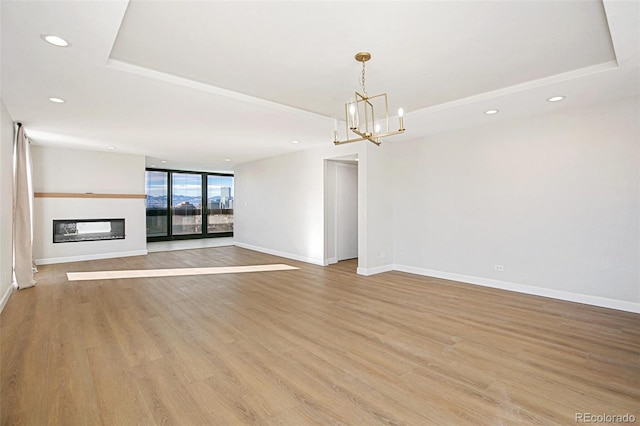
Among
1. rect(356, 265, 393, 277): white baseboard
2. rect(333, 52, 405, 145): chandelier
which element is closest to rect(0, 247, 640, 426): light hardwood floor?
rect(356, 265, 393, 277): white baseboard

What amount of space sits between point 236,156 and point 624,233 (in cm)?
764

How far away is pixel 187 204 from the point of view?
11625mm

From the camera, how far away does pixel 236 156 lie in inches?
331

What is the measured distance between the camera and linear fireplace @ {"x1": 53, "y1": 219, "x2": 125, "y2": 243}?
23.7 feet

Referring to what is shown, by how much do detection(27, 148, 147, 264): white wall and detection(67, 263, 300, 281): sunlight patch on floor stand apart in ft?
5.45

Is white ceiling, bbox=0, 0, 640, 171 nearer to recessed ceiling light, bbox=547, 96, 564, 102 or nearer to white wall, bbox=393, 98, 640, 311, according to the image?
recessed ceiling light, bbox=547, 96, 564, 102

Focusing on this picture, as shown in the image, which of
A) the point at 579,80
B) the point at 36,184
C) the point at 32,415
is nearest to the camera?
the point at 32,415

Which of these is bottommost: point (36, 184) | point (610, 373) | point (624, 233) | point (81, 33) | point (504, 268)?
point (610, 373)

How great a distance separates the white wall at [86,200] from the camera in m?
7.01

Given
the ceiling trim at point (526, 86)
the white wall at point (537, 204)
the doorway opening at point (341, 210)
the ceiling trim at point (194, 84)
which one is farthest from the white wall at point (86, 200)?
the ceiling trim at point (526, 86)

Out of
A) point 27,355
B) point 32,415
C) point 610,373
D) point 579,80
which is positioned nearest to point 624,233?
point 579,80

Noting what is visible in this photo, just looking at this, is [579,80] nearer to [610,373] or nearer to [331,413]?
[610,373]

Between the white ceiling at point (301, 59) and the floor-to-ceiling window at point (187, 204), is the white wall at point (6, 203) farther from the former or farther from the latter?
the floor-to-ceiling window at point (187, 204)

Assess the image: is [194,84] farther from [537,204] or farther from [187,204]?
[187,204]
